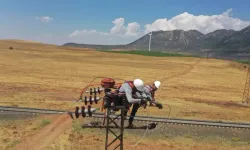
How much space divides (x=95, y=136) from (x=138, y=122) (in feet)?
12.6

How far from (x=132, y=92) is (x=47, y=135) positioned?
39.2 feet

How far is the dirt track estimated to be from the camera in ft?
63.9

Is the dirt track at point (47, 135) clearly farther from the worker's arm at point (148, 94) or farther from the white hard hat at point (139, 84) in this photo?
the white hard hat at point (139, 84)

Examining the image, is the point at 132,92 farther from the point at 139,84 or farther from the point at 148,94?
the point at 148,94

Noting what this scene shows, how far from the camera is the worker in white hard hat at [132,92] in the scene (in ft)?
34.7

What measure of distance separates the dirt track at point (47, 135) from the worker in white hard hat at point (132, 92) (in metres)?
9.96

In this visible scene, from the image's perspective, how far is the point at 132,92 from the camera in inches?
431

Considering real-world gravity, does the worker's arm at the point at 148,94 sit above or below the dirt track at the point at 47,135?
above

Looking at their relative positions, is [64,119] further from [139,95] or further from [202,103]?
[202,103]

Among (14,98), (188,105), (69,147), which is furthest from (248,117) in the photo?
(14,98)

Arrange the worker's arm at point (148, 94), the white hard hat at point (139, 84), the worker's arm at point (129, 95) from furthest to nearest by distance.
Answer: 1. the worker's arm at point (148, 94)
2. the white hard hat at point (139, 84)
3. the worker's arm at point (129, 95)

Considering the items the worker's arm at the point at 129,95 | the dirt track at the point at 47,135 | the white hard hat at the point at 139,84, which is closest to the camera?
the worker's arm at the point at 129,95

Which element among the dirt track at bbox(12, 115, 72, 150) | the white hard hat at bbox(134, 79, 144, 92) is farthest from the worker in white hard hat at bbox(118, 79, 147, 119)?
the dirt track at bbox(12, 115, 72, 150)

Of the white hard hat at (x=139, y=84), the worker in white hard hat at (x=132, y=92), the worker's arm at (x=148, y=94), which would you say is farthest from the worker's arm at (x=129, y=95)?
the worker's arm at (x=148, y=94)
